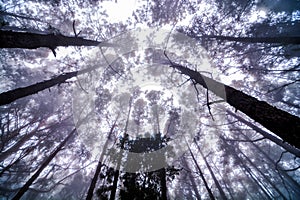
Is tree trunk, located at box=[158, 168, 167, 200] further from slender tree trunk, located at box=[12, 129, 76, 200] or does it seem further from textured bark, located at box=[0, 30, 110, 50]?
textured bark, located at box=[0, 30, 110, 50]

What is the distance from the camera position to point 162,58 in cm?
1232

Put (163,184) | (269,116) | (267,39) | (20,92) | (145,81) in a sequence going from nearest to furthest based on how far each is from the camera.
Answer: (269,116) < (20,92) < (267,39) < (163,184) < (145,81)

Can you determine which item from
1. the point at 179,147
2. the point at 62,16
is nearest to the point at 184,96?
the point at 179,147

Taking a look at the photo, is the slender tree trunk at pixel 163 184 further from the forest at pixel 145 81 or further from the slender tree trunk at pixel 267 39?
the slender tree trunk at pixel 267 39

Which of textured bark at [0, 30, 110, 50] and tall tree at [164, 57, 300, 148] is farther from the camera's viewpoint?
textured bark at [0, 30, 110, 50]

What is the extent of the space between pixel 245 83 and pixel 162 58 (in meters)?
6.36

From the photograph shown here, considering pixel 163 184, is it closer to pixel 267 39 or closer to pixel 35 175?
pixel 35 175

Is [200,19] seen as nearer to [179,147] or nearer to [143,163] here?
[143,163]

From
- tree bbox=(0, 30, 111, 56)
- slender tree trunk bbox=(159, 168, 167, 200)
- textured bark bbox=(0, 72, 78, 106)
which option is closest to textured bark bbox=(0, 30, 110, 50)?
tree bbox=(0, 30, 111, 56)

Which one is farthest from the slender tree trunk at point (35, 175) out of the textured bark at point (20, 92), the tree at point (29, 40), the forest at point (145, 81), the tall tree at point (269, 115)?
the tall tree at point (269, 115)

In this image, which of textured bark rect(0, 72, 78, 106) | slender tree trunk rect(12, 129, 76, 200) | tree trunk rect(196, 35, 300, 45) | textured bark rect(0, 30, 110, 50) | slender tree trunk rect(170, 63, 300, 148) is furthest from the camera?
slender tree trunk rect(12, 129, 76, 200)

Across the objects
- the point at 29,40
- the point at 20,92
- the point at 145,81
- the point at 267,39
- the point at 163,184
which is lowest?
the point at 163,184

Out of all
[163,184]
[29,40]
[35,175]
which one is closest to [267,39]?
[163,184]

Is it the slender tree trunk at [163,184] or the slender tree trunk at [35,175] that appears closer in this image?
the slender tree trunk at [163,184]
